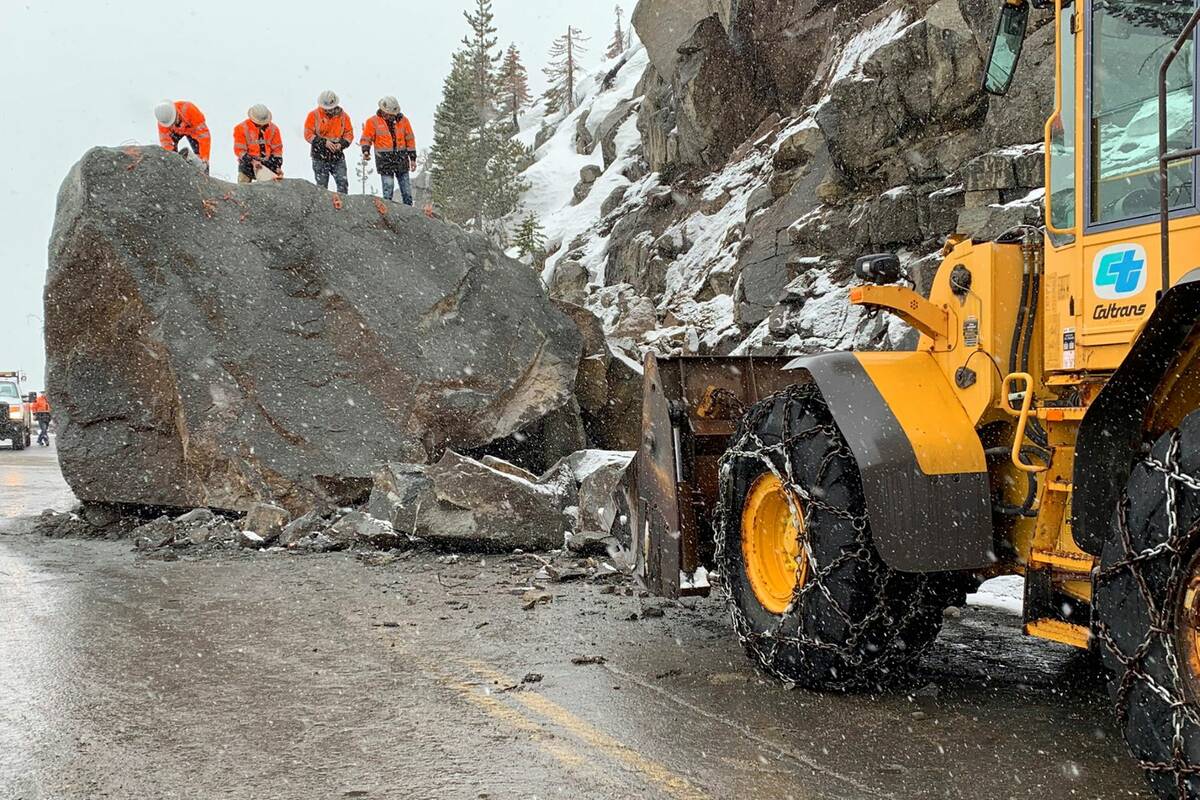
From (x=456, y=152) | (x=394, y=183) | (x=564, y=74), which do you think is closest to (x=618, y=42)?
(x=564, y=74)

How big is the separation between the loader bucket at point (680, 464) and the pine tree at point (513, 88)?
68846 mm

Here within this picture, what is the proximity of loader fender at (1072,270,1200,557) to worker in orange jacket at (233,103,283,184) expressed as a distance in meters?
11.9

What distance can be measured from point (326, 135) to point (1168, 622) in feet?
42.8

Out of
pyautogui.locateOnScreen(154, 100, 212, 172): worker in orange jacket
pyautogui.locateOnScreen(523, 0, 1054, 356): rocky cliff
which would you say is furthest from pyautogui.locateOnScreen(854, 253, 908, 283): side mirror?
pyautogui.locateOnScreen(154, 100, 212, 172): worker in orange jacket

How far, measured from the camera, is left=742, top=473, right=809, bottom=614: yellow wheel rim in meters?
4.93

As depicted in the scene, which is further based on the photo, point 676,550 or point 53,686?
point 676,550

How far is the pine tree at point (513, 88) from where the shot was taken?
248 feet

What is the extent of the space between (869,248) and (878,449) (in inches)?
653

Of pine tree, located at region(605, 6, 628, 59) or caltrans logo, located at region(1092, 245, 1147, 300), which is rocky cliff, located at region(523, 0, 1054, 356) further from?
pine tree, located at region(605, 6, 628, 59)

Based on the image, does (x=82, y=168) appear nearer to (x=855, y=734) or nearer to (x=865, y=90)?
(x=855, y=734)

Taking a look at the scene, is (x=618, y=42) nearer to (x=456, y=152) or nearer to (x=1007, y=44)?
(x=456, y=152)

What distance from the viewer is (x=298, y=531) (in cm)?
953

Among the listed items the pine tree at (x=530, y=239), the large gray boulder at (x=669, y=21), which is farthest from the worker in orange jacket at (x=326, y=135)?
the pine tree at (x=530, y=239)

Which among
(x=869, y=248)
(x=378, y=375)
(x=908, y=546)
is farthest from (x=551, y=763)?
(x=869, y=248)
